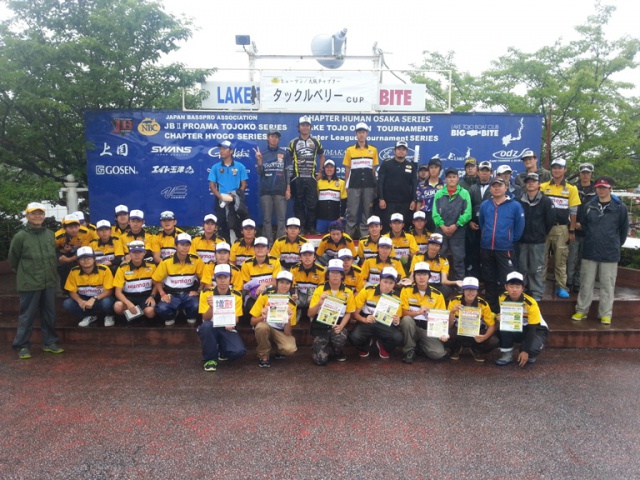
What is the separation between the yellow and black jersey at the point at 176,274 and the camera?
680cm

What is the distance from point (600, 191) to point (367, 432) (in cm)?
483

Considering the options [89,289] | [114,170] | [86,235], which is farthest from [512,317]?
[114,170]

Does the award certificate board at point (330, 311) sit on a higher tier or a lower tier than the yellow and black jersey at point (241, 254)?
lower

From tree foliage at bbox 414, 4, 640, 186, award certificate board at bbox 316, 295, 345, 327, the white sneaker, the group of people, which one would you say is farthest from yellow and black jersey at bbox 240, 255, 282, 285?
tree foliage at bbox 414, 4, 640, 186

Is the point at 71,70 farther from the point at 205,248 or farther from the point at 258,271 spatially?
the point at 258,271

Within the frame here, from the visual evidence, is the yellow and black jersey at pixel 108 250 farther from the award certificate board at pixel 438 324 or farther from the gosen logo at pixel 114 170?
the award certificate board at pixel 438 324

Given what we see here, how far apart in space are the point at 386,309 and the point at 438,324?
0.66 meters

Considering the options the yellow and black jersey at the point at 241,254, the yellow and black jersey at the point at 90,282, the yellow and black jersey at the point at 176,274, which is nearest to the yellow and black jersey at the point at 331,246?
the yellow and black jersey at the point at 241,254

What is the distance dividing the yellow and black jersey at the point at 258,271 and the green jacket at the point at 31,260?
8.30 ft

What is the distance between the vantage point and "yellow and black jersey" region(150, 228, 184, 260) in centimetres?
739

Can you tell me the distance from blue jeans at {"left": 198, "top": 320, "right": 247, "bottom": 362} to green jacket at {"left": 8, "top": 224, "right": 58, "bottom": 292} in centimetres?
226

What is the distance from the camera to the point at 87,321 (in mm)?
6758

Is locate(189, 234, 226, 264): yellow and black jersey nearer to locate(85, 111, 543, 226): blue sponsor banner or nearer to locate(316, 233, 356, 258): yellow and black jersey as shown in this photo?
locate(316, 233, 356, 258): yellow and black jersey

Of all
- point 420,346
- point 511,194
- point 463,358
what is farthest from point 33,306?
point 511,194
